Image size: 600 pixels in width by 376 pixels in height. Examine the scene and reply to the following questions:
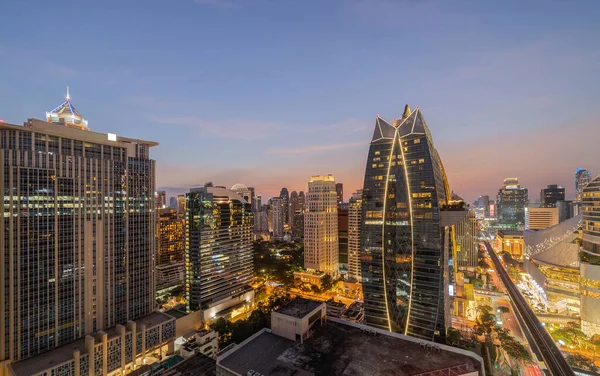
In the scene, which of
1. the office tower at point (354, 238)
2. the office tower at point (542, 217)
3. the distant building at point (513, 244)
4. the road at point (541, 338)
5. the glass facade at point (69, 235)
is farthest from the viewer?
the office tower at point (542, 217)

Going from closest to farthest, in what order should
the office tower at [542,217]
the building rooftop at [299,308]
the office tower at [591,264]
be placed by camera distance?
1. the building rooftop at [299,308]
2. the office tower at [591,264]
3. the office tower at [542,217]

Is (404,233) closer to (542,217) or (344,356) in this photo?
(344,356)

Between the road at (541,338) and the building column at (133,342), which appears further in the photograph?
the building column at (133,342)

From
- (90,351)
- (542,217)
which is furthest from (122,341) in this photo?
(542,217)

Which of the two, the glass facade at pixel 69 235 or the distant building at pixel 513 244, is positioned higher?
the glass facade at pixel 69 235

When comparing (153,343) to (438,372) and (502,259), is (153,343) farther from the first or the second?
(502,259)

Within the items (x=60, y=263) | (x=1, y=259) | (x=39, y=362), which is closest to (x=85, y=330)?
(x=39, y=362)

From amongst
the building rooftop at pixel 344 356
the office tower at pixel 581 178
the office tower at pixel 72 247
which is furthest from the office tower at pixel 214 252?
the office tower at pixel 581 178

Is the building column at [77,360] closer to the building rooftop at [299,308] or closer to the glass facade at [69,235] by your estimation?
the glass facade at [69,235]
